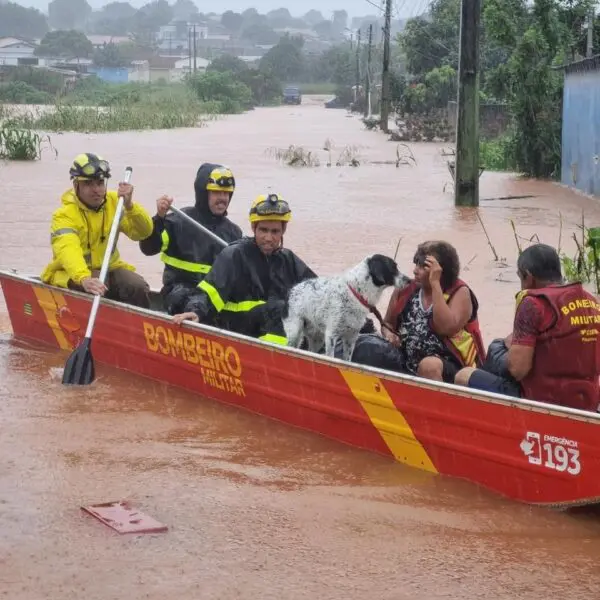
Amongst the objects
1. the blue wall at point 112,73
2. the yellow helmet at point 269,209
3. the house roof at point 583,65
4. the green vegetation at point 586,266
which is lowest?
the green vegetation at point 586,266

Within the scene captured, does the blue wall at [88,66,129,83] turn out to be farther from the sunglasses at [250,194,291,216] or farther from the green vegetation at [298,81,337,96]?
the sunglasses at [250,194,291,216]

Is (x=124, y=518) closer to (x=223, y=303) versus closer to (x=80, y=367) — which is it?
(x=223, y=303)

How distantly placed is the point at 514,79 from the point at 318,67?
121319mm

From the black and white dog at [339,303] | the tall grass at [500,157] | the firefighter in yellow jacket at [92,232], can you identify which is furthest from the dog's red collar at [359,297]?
the tall grass at [500,157]

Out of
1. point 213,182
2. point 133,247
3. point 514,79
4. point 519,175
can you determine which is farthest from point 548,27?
point 213,182

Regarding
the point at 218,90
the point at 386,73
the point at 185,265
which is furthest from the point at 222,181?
the point at 218,90

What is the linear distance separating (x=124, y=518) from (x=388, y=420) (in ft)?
4.97

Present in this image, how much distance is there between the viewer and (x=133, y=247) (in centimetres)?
1556

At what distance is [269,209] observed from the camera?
7.62 meters

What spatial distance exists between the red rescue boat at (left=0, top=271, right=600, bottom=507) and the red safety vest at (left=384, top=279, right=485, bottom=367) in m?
0.50

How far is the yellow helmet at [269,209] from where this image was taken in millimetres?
7602

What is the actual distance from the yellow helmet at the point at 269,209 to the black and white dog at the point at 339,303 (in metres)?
0.43

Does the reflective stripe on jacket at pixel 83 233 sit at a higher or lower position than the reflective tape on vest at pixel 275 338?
higher

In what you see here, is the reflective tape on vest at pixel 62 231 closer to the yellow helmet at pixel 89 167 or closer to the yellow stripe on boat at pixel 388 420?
the yellow helmet at pixel 89 167
